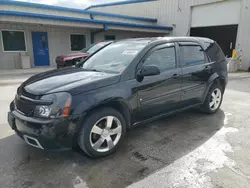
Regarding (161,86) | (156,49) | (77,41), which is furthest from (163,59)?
(77,41)

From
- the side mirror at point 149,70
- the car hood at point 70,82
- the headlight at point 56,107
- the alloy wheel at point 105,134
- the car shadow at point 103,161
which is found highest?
the side mirror at point 149,70

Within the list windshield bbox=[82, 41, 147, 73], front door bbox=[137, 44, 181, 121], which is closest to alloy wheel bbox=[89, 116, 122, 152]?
front door bbox=[137, 44, 181, 121]

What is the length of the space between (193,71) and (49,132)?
9.40ft

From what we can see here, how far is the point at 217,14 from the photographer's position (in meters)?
13.8

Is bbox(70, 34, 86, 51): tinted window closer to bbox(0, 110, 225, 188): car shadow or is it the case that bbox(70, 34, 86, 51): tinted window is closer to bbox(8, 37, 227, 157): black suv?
bbox(8, 37, 227, 157): black suv

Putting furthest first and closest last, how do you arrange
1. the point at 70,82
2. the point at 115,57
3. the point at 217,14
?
the point at 217,14 < the point at 115,57 < the point at 70,82

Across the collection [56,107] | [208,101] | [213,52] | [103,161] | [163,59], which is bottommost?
[103,161]

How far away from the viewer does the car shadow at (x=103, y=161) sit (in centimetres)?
242

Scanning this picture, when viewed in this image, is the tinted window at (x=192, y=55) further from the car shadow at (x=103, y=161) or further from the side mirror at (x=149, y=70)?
the car shadow at (x=103, y=161)

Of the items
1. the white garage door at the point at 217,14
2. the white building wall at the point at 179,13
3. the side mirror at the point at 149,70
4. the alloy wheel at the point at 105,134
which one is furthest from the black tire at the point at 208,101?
the white garage door at the point at 217,14

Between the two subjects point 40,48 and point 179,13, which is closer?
point 40,48

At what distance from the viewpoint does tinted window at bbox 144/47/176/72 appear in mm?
3365

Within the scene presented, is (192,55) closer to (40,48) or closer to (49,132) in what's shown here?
(49,132)

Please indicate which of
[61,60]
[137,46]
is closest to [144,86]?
[137,46]
